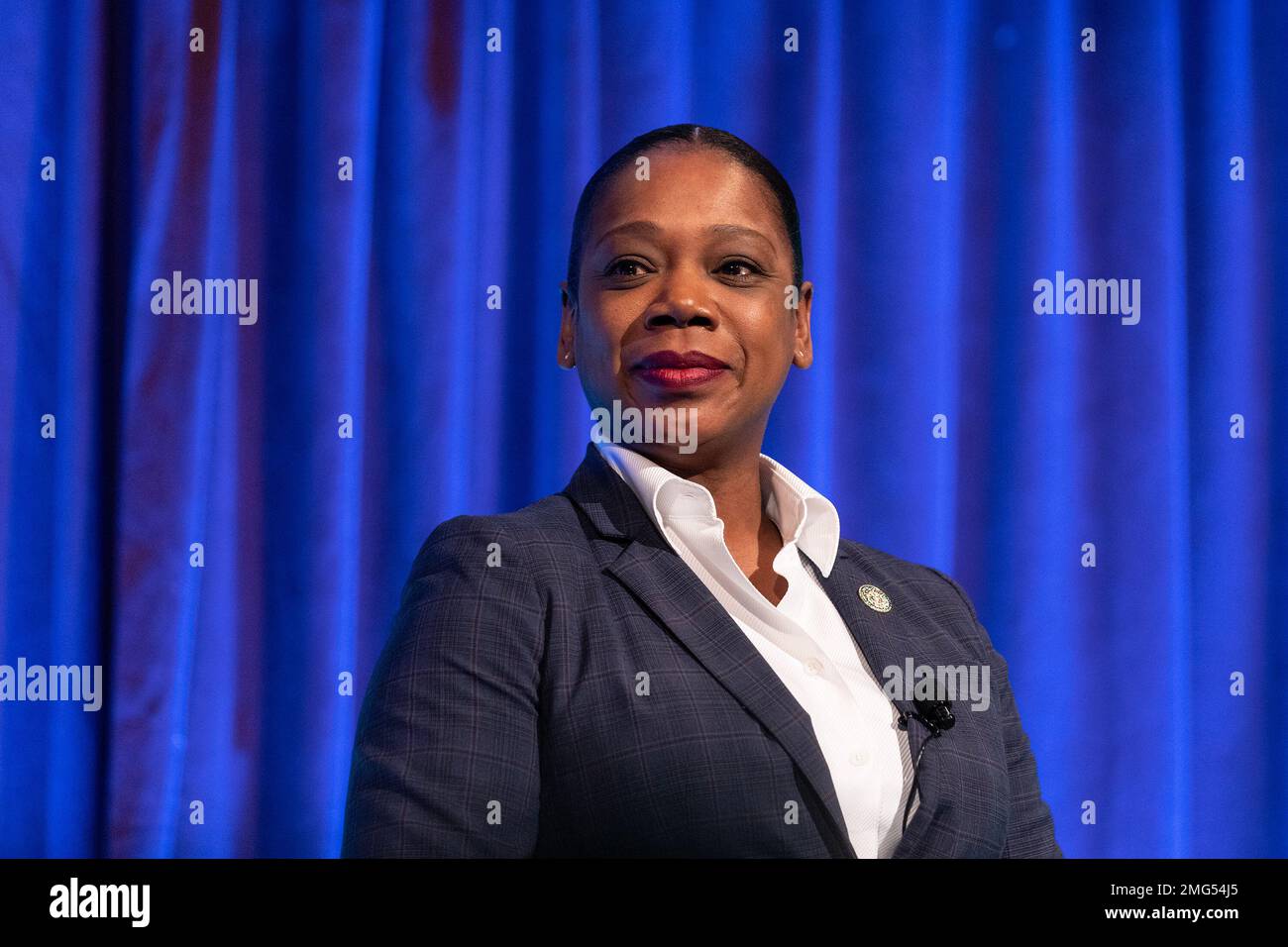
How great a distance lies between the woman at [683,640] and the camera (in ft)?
3.11

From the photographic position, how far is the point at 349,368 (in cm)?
185

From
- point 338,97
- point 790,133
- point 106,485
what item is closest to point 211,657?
point 106,485

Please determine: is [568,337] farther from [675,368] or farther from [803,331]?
[803,331]

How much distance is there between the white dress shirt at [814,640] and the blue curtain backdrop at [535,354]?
0.68 m

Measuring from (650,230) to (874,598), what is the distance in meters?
0.46

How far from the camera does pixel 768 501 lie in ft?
4.39

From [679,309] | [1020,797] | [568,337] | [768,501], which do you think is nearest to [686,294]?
[679,309]

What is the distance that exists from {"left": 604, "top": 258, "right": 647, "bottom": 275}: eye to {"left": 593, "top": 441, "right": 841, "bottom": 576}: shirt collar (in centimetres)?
18

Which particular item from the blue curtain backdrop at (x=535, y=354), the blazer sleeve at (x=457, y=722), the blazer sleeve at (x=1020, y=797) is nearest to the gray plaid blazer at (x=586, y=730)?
the blazer sleeve at (x=457, y=722)

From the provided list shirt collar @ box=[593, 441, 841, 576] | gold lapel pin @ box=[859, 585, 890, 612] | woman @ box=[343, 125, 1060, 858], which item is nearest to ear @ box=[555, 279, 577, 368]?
woman @ box=[343, 125, 1060, 858]

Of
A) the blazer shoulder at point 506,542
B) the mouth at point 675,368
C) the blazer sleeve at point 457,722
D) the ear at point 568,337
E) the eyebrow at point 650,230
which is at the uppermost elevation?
the eyebrow at point 650,230

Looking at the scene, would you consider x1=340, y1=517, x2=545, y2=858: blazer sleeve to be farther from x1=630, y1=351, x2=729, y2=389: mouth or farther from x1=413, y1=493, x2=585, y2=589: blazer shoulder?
x1=630, y1=351, x2=729, y2=389: mouth

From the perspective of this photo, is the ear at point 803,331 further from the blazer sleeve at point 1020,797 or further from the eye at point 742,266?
the blazer sleeve at point 1020,797

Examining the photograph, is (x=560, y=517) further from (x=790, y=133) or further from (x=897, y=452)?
(x=790, y=133)
